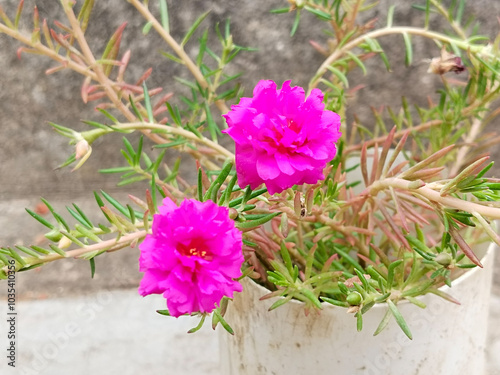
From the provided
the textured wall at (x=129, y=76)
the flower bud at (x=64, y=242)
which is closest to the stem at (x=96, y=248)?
the flower bud at (x=64, y=242)

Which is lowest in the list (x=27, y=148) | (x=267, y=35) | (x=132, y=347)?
(x=132, y=347)

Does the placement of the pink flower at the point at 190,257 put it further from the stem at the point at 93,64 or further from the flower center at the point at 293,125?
the stem at the point at 93,64

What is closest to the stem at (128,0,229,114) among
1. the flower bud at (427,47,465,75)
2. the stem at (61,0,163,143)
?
the stem at (61,0,163,143)

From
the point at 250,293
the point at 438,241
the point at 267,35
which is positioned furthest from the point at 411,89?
the point at 250,293

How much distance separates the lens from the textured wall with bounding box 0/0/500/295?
60 centimetres

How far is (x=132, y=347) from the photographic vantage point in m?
0.65

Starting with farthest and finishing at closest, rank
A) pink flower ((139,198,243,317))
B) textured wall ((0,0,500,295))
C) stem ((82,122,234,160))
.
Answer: textured wall ((0,0,500,295)), stem ((82,122,234,160)), pink flower ((139,198,243,317))

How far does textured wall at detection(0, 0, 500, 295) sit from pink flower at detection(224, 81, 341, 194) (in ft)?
1.22

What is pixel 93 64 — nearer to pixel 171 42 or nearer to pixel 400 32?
pixel 171 42

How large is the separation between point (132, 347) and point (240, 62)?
0.33 meters

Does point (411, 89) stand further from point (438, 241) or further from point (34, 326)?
point (34, 326)

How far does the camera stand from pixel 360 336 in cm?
33

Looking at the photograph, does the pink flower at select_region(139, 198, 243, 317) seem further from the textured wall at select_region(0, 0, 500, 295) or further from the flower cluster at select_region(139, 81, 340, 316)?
the textured wall at select_region(0, 0, 500, 295)

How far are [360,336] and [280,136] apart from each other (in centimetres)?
14
